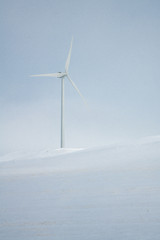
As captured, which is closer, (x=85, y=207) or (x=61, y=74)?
(x=85, y=207)

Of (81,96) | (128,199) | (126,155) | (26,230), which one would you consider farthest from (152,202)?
(81,96)

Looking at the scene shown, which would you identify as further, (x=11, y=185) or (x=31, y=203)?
(x=11, y=185)

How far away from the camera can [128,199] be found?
4.79 metres

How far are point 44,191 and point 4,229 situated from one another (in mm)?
2077

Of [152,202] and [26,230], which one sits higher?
[152,202]

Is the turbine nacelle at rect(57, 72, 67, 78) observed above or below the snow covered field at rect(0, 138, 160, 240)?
above

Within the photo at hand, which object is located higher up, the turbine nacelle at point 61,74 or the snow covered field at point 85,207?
the turbine nacelle at point 61,74

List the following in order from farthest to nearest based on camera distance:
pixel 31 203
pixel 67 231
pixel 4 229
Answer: pixel 31 203
pixel 4 229
pixel 67 231

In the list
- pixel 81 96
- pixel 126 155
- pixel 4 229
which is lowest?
pixel 4 229

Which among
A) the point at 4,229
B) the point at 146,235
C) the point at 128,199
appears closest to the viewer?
the point at 146,235

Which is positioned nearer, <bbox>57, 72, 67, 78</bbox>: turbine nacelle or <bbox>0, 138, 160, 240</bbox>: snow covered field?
<bbox>0, 138, 160, 240</bbox>: snow covered field

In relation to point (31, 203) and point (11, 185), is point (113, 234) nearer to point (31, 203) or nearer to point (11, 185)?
point (31, 203)

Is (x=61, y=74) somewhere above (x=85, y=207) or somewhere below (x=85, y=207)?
above

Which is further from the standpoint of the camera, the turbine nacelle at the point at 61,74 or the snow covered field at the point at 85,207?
the turbine nacelle at the point at 61,74
